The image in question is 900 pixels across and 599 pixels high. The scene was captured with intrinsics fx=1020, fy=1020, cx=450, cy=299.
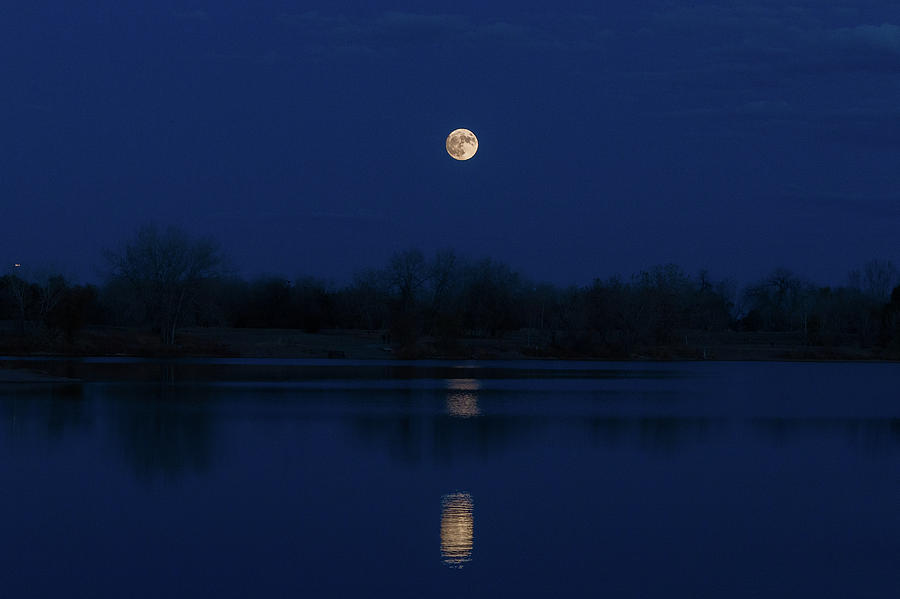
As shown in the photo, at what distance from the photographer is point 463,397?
36.3 meters

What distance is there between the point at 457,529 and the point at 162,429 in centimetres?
1242

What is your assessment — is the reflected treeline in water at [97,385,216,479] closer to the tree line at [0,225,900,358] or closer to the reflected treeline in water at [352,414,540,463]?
the reflected treeline in water at [352,414,540,463]

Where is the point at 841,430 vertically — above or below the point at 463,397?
below

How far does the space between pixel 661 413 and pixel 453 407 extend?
637 cm

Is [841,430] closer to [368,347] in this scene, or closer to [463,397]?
[463,397]

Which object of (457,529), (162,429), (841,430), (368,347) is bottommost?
(841,430)

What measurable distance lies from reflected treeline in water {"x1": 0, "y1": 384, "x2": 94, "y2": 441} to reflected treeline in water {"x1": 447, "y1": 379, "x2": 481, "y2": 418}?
10175 millimetres

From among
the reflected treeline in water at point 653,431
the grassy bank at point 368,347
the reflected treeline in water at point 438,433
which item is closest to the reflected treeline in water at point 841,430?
the reflected treeline in water at point 653,431

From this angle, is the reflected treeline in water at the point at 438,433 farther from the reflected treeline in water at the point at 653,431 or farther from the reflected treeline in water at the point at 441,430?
the reflected treeline in water at the point at 653,431

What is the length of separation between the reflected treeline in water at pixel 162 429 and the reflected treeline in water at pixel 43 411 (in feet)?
2.59

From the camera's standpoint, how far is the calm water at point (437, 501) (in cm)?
1079

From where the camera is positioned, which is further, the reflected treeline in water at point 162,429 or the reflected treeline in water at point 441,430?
the reflected treeline in water at point 441,430

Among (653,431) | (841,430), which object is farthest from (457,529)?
(841,430)

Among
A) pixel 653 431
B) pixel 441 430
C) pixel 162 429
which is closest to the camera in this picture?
pixel 162 429
